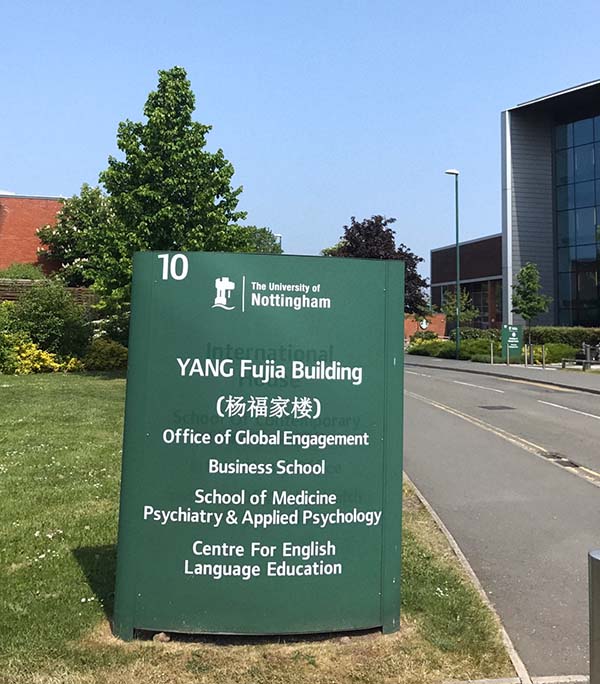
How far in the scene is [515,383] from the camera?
25.1 meters

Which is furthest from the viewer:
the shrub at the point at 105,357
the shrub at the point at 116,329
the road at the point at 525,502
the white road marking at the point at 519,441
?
the shrub at the point at 116,329

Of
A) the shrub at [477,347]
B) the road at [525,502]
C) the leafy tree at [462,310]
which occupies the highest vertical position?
the leafy tree at [462,310]

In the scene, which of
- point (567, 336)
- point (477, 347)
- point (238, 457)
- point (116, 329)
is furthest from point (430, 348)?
point (238, 457)

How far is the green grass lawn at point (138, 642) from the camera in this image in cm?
380

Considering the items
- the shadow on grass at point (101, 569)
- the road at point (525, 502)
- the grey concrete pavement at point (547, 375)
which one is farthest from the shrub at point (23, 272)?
the shadow on grass at point (101, 569)

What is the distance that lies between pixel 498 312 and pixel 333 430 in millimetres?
65511

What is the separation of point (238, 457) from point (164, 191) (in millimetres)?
19155

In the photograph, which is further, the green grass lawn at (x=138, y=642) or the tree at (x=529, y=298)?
the tree at (x=529, y=298)

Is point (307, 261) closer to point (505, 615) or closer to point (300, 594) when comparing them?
point (300, 594)

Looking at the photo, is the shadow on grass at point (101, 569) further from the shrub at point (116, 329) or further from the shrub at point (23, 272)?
the shrub at point (23, 272)

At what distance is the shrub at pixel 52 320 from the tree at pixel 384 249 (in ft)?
96.4

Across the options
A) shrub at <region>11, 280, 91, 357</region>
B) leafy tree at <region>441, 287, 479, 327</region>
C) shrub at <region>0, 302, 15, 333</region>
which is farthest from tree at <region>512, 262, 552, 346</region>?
Answer: shrub at <region>0, 302, 15, 333</region>

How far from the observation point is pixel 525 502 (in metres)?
8.02

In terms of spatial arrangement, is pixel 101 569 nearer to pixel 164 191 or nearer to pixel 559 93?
pixel 164 191
